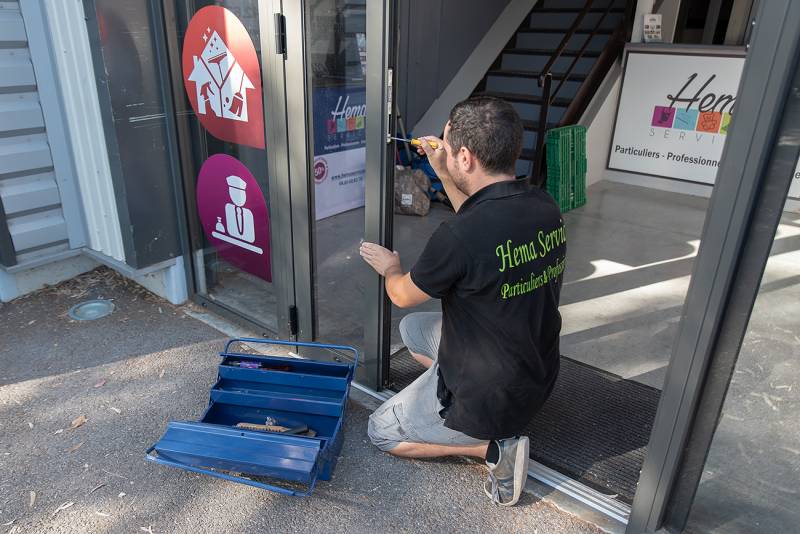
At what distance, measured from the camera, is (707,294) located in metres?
1.57

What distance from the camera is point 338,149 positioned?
10.8ft

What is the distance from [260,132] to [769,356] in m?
2.14

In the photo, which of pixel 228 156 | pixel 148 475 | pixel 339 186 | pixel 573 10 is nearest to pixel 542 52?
pixel 573 10

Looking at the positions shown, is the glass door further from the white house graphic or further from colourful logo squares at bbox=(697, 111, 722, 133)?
colourful logo squares at bbox=(697, 111, 722, 133)

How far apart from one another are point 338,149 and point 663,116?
4.27m

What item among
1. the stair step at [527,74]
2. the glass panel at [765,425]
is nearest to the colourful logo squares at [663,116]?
the stair step at [527,74]

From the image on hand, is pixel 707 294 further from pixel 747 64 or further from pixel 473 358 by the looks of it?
pixel 473 358

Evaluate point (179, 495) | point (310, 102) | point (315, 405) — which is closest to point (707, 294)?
point (315, 405)

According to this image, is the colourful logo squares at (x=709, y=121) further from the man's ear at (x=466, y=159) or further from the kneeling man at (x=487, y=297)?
the man's ear at (x=466, y=159)

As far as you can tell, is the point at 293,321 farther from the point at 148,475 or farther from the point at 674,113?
the point at 674,113

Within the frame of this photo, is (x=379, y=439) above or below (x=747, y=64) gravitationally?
below

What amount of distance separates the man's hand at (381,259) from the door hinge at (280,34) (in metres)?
0.87

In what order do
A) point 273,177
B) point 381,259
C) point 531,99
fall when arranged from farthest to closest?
point 531,99, point 273,177, point 381,259

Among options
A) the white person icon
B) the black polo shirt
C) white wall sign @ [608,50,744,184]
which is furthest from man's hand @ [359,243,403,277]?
white wall sign @ [608,50,744,184]
